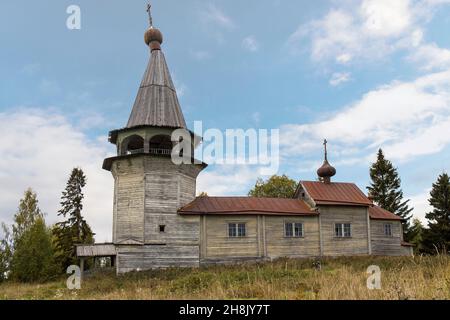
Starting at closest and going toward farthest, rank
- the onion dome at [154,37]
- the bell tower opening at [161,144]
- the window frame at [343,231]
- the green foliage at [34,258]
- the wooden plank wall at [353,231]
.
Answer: the bell tower opening at [161,144] < the wooden plank wall at [353,231] < the window frame at [343,231] < the green foliage at [34,258] < the onion dome at [154,37]

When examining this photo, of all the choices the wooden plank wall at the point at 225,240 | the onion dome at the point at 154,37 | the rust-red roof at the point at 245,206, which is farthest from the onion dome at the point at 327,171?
the onion dome at the point at 154,37

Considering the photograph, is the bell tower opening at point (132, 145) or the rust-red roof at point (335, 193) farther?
the rust-red roof at point (335, 193)

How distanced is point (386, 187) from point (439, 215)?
7.46 metres

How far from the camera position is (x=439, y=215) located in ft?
118

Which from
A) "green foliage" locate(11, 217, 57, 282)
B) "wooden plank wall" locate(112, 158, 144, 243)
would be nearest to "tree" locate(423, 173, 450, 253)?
"wooden plank wall" locate(112, 158, 144, 243)

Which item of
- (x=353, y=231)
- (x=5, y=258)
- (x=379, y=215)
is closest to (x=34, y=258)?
(x=5, y=258)

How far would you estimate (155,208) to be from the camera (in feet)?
75.4

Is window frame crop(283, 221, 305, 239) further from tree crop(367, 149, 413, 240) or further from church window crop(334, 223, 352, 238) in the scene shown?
tree crop(367, 149, 413, 240)

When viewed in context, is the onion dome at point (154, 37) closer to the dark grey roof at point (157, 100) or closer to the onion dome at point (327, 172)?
the dark grey roof at point (157, 100)

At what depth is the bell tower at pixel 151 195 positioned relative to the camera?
22.5m

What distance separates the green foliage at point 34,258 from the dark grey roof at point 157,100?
10.1 m

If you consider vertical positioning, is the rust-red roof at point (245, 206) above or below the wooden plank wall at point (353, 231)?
above
